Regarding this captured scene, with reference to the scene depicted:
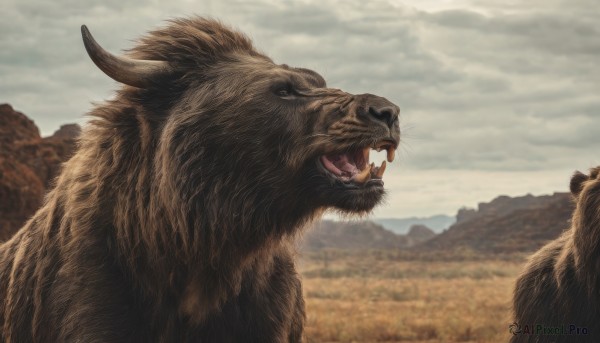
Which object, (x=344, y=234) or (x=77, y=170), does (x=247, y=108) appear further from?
(x=344, y=234)

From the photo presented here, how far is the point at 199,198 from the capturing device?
16.8 ft

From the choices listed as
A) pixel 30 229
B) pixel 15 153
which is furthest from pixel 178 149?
pixel 15 153

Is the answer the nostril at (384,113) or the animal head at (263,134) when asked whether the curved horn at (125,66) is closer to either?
the animal head at (263,134)

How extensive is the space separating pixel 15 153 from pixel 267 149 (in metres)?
16.2

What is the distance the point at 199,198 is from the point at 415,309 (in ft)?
80.3

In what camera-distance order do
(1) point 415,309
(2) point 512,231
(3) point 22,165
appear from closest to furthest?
(3) point 22,165
(1) point 415,309
(2) point 512,231

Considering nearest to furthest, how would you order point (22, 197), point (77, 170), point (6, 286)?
point (77, 170), point (6, 286), point (22, 197)

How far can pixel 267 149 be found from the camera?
5.17m

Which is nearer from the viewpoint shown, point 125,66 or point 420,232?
point 125,66

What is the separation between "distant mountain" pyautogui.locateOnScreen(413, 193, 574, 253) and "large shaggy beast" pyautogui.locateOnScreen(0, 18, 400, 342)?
70.3m

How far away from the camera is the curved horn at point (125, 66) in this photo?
480 centimetres

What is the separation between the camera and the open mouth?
505 cm

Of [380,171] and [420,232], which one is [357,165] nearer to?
[380,171]

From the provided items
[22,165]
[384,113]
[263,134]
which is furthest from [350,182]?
[22,165]
